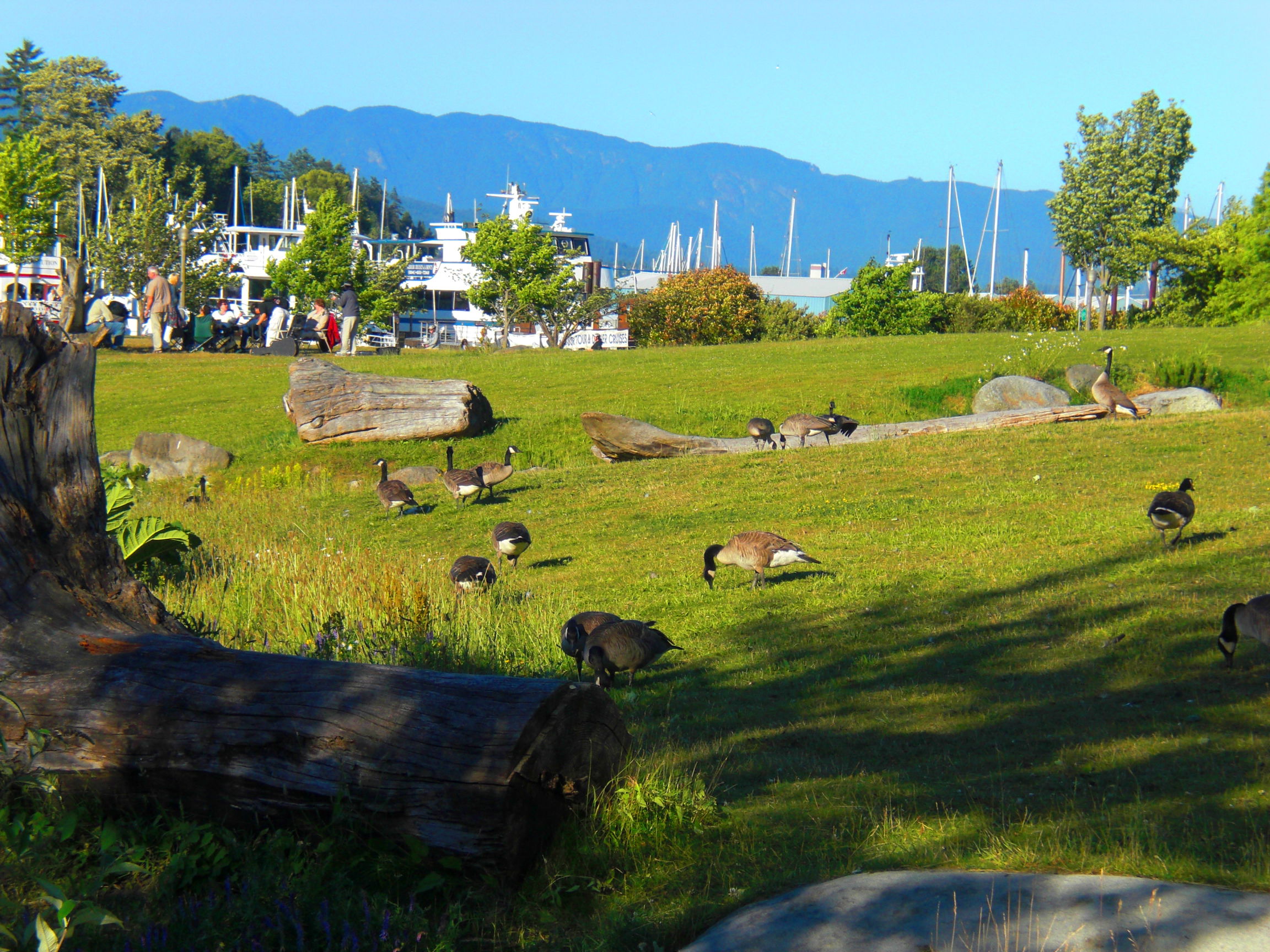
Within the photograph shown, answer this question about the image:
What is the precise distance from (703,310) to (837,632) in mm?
45731

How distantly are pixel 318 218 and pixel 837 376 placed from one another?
3440cm

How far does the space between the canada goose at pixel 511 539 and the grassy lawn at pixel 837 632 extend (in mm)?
413

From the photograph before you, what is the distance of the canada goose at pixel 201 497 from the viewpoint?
63.5ft

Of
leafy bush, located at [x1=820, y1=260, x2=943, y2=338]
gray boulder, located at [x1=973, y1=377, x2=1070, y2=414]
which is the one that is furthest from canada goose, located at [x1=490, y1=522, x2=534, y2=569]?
leafy bush, located at [x1=820, y1=260, x2=943, y2=338]

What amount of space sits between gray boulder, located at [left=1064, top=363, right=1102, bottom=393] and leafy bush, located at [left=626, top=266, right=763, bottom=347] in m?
26.1

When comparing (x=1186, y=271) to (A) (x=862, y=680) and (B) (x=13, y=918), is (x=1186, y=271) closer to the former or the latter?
(A) (x=862, y=680)

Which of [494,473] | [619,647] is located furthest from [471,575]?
[494,473]

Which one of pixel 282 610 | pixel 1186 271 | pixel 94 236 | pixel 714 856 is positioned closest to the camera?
pixel 714 856

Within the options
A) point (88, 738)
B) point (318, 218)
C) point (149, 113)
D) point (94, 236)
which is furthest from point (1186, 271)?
point (149, 113)

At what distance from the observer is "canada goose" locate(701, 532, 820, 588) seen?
11406 millimetres

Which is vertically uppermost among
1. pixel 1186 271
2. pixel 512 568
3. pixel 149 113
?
pixel 149 113

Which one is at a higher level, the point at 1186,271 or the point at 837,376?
the point at 1186,271

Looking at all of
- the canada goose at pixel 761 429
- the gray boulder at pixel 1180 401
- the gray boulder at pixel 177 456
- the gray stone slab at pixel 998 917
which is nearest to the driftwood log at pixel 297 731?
the gray stone slab at pixel 998 917

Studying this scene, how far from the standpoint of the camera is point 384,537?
16.4 m
